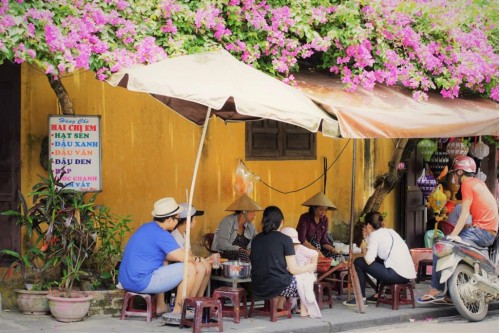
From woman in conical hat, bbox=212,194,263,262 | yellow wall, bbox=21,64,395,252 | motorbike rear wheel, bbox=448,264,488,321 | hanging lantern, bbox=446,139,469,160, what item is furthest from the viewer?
hanging lantern, bbox=446,139,469,160

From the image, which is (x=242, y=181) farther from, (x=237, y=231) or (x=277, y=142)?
(x=277, y=142)

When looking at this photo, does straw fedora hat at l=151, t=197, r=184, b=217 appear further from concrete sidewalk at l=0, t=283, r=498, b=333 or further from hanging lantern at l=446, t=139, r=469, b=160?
hanging lantern at l=446, t=139, r=469, b=160

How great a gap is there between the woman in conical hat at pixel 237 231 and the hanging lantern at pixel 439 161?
5.01 metres

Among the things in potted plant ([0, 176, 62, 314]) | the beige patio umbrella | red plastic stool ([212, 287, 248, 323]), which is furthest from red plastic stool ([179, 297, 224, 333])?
potted plant ([0, 176, 62, 314])

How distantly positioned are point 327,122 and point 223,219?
281 centimetres

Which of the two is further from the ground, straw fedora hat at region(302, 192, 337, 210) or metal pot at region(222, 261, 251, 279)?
straw fedora hat at region(302, 192, 337, 210)

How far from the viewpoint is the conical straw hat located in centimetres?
1257

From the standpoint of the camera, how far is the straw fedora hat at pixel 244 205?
495 inches

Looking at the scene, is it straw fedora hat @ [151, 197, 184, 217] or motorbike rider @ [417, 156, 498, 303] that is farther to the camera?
motorbike rider @ [417, 156, 498, 303]

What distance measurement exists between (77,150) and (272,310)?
2.93m

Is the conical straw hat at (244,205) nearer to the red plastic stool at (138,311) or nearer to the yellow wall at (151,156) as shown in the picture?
the yellow wall at (151,156)

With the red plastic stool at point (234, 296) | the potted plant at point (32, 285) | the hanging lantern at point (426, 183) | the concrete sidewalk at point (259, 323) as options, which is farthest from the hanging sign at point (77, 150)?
the hanging lantern at point (426, 183)

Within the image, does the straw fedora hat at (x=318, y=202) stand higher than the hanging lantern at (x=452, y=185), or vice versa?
the hanging lantern at (x=452, y=185)

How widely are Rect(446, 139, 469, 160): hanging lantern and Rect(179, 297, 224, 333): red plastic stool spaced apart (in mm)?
7294
